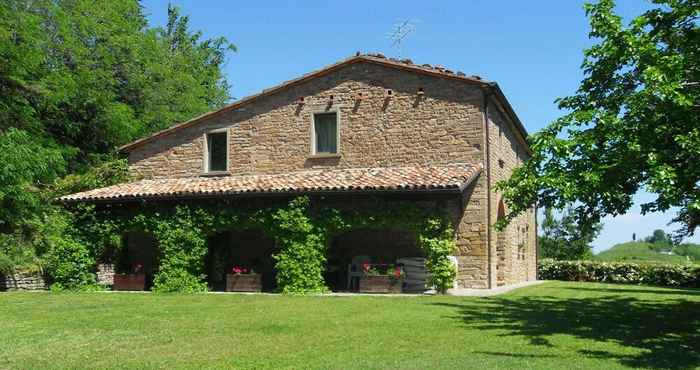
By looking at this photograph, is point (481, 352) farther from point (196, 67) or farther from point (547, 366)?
point (196, 67)

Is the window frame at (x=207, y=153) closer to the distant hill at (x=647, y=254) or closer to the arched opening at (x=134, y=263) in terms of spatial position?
the arched opening at (x=134, y=263)

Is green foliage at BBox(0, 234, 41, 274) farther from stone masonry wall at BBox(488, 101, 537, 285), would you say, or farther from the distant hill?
the distant hill

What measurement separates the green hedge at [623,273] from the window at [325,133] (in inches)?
581

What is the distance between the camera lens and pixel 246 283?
55.0 ft

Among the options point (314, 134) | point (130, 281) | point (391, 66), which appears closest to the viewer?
point (130, 281)

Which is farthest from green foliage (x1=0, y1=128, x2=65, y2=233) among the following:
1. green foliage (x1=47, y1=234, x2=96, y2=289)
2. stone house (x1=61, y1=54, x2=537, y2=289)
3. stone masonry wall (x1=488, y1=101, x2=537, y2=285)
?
stone masonry wall (x1=488, y1=101, x2=537, y2=285)

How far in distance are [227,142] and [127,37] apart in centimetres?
1317

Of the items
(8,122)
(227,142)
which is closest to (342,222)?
(227,142)

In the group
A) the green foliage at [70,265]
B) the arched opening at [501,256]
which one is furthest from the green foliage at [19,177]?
the arched opening at [501,256]

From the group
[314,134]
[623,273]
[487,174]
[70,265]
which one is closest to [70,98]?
[70,265]

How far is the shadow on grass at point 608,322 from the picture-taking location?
780cm

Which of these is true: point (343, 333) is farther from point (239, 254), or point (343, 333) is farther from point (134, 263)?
point (134, 263)

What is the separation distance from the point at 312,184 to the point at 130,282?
6121 mm

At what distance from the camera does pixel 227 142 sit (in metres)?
20.3
